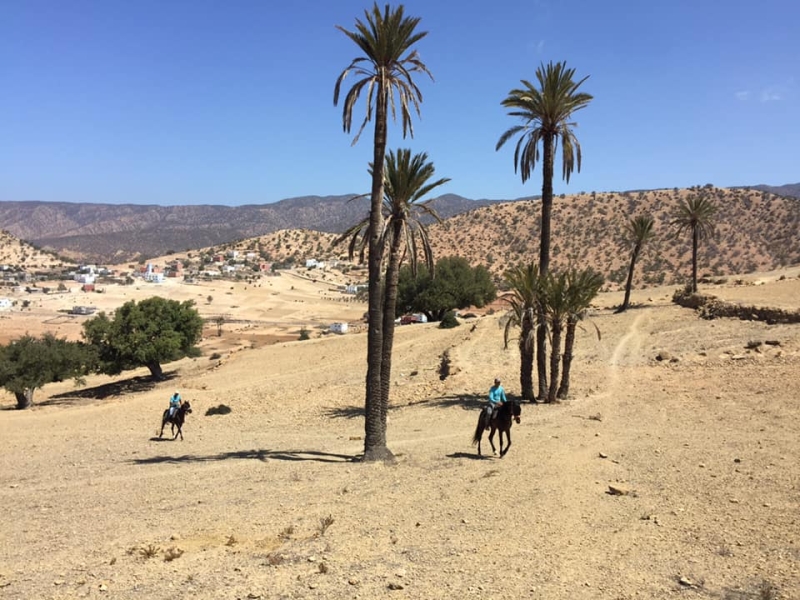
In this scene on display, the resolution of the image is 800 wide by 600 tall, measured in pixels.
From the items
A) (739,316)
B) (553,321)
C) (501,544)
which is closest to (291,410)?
(553,321)

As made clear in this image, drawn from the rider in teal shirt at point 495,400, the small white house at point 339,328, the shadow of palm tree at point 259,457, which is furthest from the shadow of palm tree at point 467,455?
the small white house at point 339,328

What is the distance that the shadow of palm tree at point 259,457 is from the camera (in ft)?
55.5

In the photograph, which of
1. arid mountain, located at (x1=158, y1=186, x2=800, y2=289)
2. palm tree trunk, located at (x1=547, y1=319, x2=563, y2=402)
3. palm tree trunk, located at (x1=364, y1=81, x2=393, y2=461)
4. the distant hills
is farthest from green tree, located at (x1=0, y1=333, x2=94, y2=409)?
the distant hills

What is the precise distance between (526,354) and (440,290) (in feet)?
119

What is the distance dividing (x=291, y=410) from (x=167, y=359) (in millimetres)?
20938

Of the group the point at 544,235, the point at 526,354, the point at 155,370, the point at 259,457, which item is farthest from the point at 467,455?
the point at 155,370

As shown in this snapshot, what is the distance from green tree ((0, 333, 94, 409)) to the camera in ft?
122

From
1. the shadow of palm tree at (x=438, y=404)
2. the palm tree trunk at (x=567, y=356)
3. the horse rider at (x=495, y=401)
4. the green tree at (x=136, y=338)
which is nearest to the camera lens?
the horse rider at (x=495, y=401)

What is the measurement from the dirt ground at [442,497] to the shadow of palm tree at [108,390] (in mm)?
13030

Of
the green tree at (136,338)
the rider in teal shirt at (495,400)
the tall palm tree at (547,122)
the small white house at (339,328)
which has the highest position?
the tall palm tree at (547,122)

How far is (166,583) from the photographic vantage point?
8281 millimetres

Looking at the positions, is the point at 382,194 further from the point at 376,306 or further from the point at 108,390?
the point at 108,390

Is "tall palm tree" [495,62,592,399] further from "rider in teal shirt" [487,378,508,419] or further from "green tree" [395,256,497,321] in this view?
"green tree" [395,256,497,321]

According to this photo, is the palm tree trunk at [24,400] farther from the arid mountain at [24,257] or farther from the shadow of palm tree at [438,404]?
the arid mountain at [24,257]
